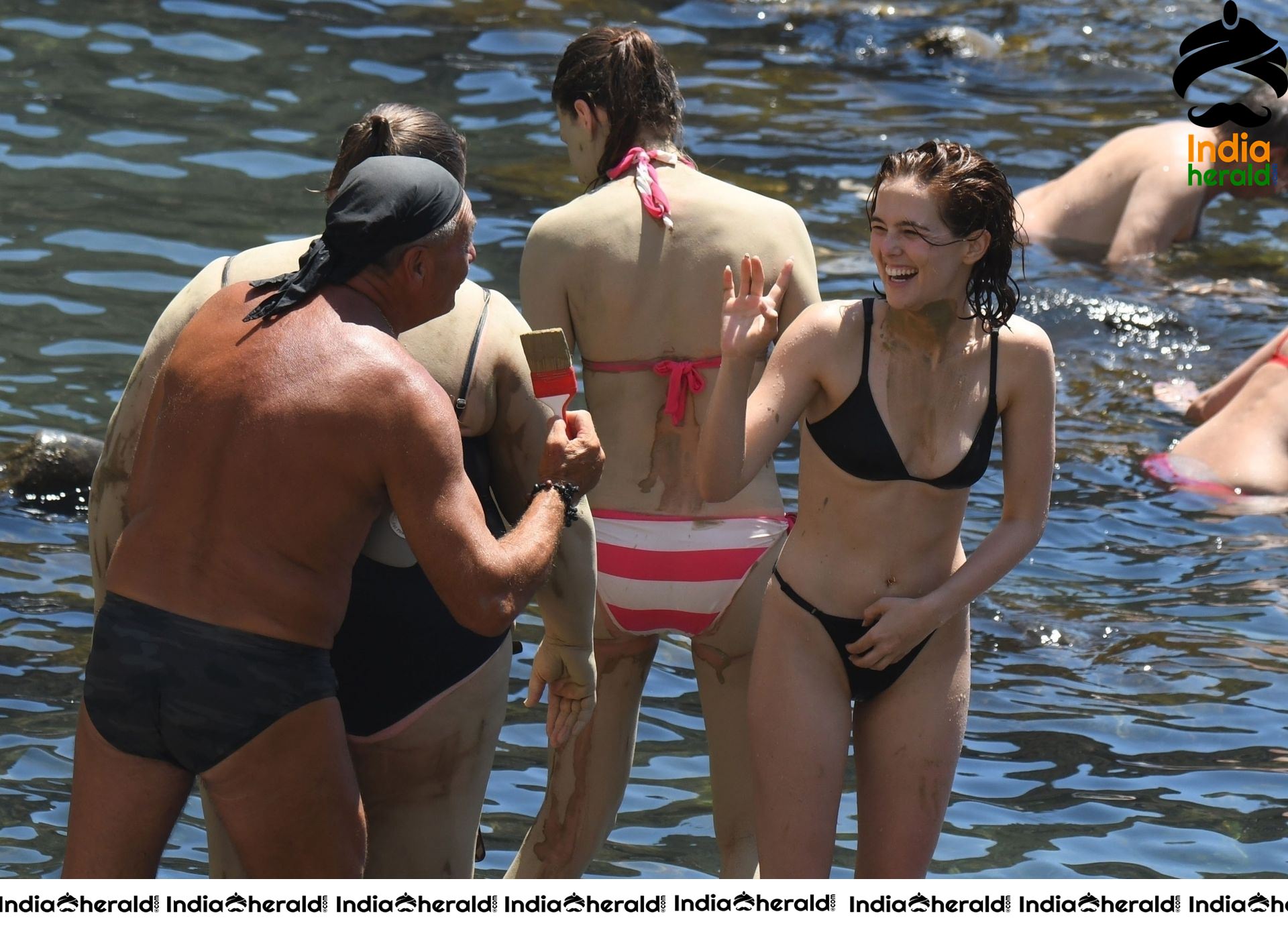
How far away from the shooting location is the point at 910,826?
3.84m

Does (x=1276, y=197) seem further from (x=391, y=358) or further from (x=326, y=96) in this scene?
(x=391, y=358)

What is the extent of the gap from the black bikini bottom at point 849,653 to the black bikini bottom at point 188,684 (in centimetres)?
131

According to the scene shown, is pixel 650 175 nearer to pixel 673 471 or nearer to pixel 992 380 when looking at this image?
pixel 673 471

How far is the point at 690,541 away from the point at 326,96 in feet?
27.7

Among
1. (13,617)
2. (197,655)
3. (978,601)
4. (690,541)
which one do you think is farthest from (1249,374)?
(197,655)

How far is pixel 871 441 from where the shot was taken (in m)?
3.84

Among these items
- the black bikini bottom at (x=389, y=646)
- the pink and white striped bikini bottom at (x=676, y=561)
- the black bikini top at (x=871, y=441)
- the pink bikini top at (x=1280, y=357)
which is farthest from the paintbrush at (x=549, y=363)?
the pink bikini top at (x=1280, y=357)

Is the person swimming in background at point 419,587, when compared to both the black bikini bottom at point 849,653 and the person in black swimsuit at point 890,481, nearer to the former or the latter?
the person in black swimsuit at point 890,481

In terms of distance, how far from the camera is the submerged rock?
6938 millimetres

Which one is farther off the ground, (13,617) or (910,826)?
(910,826)

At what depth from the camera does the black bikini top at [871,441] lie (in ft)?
12.6

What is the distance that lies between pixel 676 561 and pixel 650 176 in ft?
3.34

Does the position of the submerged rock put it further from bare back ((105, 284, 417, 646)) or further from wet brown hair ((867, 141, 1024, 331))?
wet brown hair ((867, 141, 1024, 331))

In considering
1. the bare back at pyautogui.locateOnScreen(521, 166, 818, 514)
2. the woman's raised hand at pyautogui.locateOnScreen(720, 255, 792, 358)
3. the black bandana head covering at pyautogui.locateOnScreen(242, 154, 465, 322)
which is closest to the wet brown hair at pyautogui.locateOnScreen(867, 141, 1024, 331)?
the woman's raised hand at pyautogui.locateOnScreen(720, 255, 792, 358)
